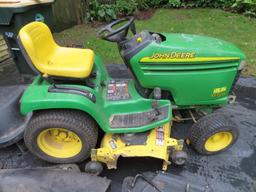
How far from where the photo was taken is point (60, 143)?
7.45 feet

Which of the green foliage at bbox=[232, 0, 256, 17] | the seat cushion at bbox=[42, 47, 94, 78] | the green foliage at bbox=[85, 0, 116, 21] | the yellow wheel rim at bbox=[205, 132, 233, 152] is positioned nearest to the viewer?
the seat cushion at bbox=[42, 47, 94, 78]

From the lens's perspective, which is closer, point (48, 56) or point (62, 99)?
point (62, 99)

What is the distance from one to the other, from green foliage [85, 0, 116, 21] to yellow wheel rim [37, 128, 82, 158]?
4225mm

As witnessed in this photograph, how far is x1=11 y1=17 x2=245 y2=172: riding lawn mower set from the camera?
6.64ft

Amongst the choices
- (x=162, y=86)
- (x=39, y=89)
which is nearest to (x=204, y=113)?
(x=162, y=86)

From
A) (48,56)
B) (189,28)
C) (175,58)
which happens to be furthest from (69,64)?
(189,28)

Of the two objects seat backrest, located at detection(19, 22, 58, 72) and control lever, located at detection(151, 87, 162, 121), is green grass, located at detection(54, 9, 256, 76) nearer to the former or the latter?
seat backrest, located at detection(19, 22, 58, 72)

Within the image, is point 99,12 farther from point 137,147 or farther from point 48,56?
point 137,147

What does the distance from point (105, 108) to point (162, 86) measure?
469 mm

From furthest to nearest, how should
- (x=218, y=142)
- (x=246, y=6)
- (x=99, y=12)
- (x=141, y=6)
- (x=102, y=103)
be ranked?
(x=141, y=6) → (x=246, y=6) → (x=99, y=12) → (x=218, y=142) → (x=102, y=103)

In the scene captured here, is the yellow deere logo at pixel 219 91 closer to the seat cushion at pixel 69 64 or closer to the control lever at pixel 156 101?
the control lever at pixel 156 101

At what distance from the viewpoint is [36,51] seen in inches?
80.7

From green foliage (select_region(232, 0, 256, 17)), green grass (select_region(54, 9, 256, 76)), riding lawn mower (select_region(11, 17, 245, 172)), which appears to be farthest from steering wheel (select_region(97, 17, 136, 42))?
green foliage (select_region(232, 0, 256, 17))

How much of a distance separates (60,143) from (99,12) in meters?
4.26
